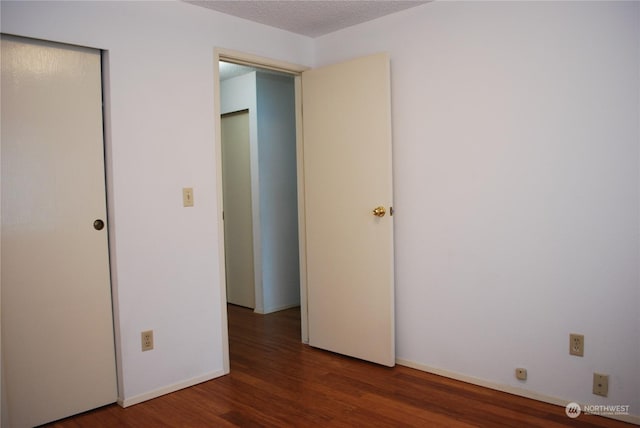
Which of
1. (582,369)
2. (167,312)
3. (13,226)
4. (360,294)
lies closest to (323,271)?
(360,294)

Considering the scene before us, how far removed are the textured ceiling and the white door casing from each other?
89 cm

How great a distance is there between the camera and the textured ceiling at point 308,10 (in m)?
2.86

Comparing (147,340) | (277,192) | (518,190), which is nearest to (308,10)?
(518,190)

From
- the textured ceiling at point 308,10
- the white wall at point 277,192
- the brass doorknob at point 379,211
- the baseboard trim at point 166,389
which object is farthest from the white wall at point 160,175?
the white wall at point 277,192

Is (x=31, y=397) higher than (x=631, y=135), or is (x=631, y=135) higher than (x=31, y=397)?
(x=631, y=135)

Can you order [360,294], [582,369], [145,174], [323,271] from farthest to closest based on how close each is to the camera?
[323,271] < [360,294] < [145,174] < [582,369]

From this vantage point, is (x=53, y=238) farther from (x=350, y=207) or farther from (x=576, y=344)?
(x=576, y=344)

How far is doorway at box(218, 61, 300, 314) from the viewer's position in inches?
177

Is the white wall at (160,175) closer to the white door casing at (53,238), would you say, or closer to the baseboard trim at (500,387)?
the white door casing at (53,238)

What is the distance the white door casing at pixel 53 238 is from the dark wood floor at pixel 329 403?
24 centimetres

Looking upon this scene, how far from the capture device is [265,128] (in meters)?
4.51

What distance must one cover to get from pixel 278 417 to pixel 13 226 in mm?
1594

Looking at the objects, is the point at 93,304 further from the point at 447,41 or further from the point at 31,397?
the point at 447,41

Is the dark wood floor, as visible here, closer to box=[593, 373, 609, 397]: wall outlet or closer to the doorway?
box=[593, 373, 609, 397]: wall outlet
